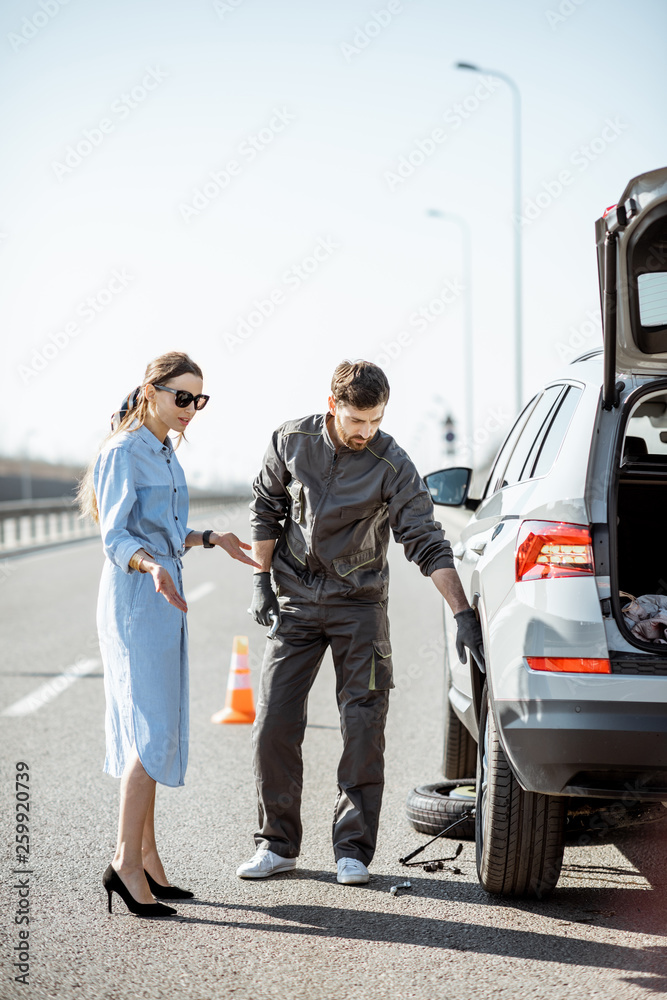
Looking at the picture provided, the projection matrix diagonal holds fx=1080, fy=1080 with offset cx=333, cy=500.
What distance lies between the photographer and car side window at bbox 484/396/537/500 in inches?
200

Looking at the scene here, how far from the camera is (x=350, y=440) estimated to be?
170 inches

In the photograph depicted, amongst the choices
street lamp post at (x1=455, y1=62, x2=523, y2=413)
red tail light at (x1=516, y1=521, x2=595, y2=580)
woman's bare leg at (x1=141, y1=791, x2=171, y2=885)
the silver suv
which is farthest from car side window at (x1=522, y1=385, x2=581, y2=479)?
street lamp post at (x1=455, y1=62, x2=523, y2=413)

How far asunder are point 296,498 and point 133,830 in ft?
4.73

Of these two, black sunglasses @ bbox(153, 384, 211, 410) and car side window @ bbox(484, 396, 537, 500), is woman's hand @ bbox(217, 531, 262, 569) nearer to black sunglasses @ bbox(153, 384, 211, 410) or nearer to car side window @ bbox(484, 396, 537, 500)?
black sunglasses @ bbox(153, 384, 211, 410)

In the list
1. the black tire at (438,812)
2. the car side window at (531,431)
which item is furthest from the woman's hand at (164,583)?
the black tire at (438,812)

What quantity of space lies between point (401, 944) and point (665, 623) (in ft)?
4.64

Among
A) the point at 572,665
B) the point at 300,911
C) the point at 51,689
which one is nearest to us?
the point at 572,665

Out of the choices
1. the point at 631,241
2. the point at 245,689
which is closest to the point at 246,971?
the point at 631,241

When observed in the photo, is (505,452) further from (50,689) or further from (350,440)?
(50,689)

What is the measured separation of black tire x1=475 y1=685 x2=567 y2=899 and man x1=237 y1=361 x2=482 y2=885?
592mm

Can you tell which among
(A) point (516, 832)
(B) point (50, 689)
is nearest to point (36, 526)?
(B) point (50, 689)

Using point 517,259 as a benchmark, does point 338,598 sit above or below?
below

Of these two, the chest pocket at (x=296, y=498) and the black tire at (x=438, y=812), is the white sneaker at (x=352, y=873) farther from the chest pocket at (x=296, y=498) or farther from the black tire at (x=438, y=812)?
the chest pocket at (x=296, y=498)

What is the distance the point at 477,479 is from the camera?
41.9 metres
